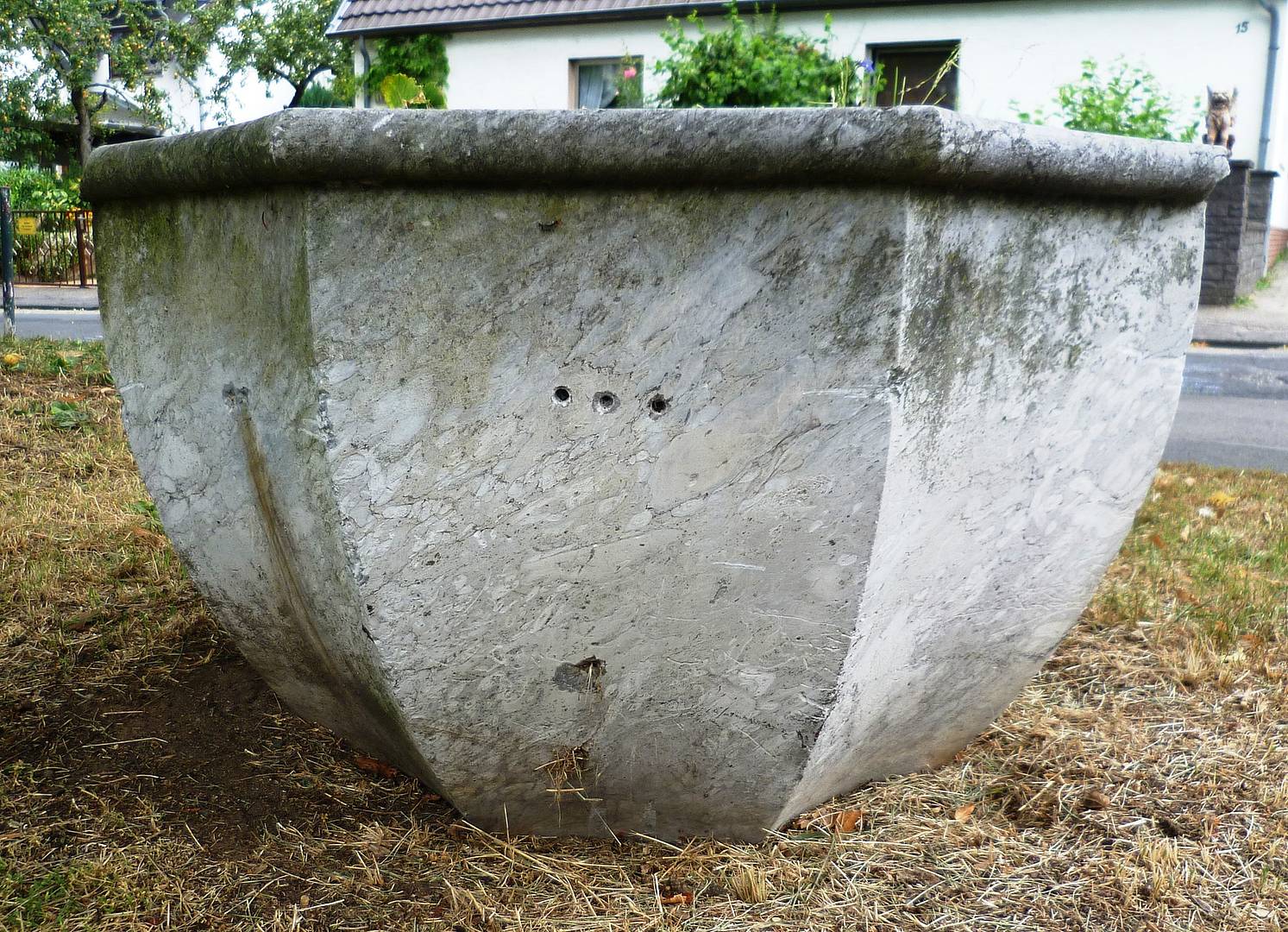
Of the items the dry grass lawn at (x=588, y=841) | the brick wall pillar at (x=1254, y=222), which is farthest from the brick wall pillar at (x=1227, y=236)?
the dry grass lawn at (x=588, y=841)

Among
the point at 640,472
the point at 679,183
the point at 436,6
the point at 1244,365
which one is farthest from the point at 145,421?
the point at 436,6

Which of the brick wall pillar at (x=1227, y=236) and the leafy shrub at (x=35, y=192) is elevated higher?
the leafy shrub at (x=35, y=192)

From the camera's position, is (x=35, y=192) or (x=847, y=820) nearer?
(x=847, y=820)

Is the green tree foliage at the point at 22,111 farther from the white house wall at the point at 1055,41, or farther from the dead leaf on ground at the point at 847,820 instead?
the dead leaf on ground at the point at 847,820

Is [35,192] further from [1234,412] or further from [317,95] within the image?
[1234,412]

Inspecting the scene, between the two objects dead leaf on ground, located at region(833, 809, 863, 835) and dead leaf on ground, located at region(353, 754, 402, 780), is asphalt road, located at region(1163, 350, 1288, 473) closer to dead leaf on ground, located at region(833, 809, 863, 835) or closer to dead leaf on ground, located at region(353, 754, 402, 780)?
dead leaf on ground, located at region(833, 809, 863, 835)

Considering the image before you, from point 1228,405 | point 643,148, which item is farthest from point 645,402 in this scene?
point 1228,405

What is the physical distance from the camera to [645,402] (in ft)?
5.21

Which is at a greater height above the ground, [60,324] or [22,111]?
[22,111]

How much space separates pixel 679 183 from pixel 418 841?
1188 millimetres

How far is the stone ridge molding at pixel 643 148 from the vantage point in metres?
1.43

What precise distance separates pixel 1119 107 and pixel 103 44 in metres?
15.4

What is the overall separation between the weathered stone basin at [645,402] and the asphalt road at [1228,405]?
13.7 ft

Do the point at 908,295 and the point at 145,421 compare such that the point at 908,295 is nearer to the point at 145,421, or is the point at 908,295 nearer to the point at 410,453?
the point at 410,453
